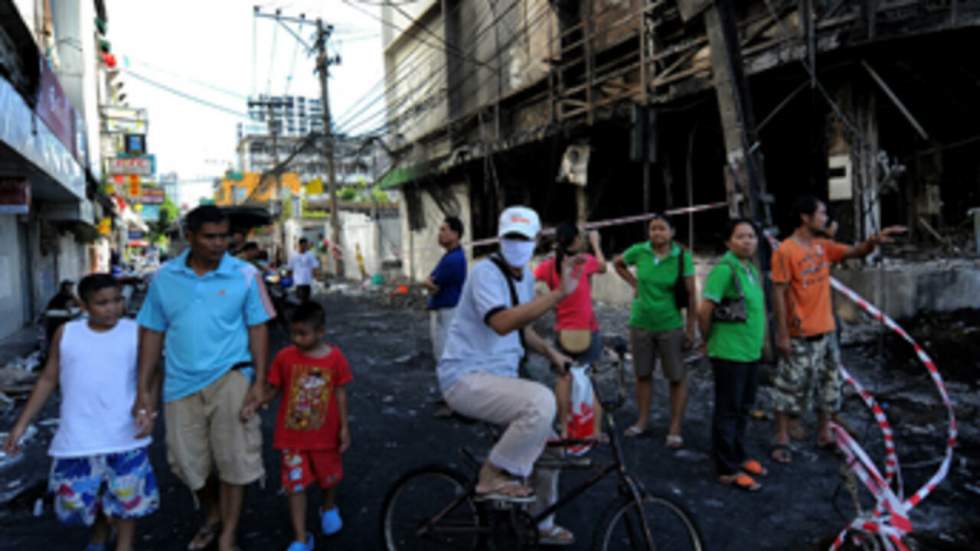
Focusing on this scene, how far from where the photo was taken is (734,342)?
3893 millimetres

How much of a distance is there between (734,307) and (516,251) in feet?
6.54

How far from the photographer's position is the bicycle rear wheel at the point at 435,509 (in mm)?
2801

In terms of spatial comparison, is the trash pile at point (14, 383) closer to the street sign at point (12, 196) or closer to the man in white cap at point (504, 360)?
the street sign at point (12, 196)

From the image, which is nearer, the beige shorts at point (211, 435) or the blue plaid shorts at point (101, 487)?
the blue plaid shorts at point (101, 487)

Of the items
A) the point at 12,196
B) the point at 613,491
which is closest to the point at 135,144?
the point at 12,196

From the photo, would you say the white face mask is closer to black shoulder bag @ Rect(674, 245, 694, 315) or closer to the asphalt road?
the asphalt road

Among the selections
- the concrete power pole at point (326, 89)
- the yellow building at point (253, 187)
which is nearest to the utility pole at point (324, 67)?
the concrete power pole at point (326, 89)

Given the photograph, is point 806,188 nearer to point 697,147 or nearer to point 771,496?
point 697,147

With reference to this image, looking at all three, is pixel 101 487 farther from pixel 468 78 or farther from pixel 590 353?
pixel 468 78

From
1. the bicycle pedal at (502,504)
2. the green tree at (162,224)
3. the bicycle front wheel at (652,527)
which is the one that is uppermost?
the green tree at (162,224)

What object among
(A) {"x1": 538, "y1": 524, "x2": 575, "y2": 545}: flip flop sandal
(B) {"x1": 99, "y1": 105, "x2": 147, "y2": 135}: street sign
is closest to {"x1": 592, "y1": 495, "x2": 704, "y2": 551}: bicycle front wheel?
(A) {"x1": 538, "y1": 524, "x2": 575, "y2": 545}: flip flop sandal

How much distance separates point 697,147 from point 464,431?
36.3 ft

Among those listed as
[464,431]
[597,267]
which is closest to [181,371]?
[464,431]

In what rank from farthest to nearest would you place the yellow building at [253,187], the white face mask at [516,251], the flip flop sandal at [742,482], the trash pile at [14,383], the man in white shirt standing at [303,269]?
1. the yellow building at [253,187]
2. the man in white shirt standing at [303,269]
3. the trash pile at [14,383]
4. the flip flop sandal at [742,482]
5. the white face mask at [516,251]
